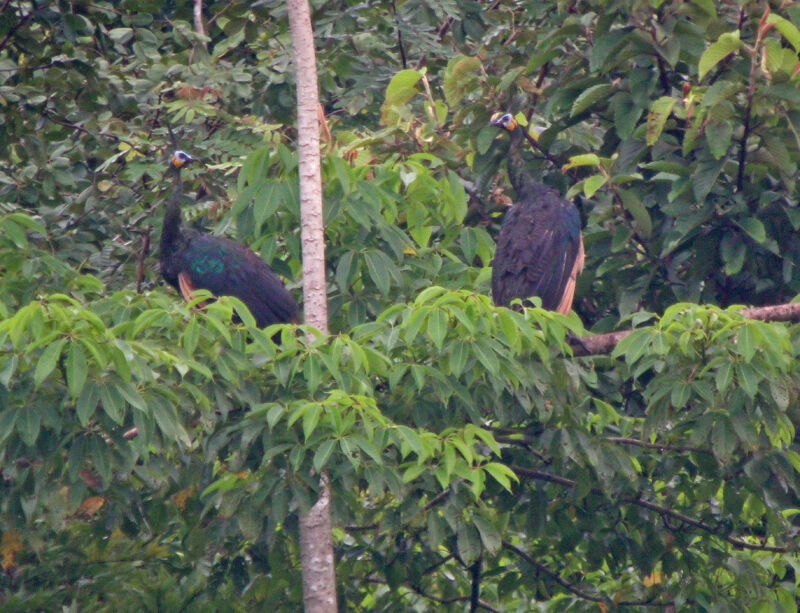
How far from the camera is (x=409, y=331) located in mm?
4898

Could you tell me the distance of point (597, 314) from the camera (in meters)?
7.75

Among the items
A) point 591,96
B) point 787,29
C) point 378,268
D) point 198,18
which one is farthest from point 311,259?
point 198,18

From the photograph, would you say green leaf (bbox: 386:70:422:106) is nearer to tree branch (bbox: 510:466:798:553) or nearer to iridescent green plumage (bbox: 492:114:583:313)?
iridescent green plumage (bbox: 492:114:583:313)

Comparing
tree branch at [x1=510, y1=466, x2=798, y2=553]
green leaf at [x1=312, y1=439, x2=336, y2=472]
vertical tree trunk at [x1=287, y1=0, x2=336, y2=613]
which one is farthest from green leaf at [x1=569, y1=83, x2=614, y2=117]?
green leaf at [x1=312, y1=439, x2=336, y2=472]

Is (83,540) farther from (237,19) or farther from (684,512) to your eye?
(237,19)

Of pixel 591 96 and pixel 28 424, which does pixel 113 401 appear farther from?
pixel 591 96

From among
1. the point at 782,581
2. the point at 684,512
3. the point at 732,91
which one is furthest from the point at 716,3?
the point at 782,581

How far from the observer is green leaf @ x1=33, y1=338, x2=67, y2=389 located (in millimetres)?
4207

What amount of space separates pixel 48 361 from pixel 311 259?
5.99 feet

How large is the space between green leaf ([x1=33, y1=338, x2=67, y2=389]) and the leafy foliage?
0.05 ft

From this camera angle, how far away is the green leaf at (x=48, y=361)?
13.8 feet

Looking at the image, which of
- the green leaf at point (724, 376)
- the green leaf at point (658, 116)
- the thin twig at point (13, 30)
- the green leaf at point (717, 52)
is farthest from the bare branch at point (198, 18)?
the green leaf at point (724, 376)

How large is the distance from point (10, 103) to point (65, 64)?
441mm

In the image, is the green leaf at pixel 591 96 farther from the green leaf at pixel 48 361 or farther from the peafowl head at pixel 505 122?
the green leaf at pixel 48 361
